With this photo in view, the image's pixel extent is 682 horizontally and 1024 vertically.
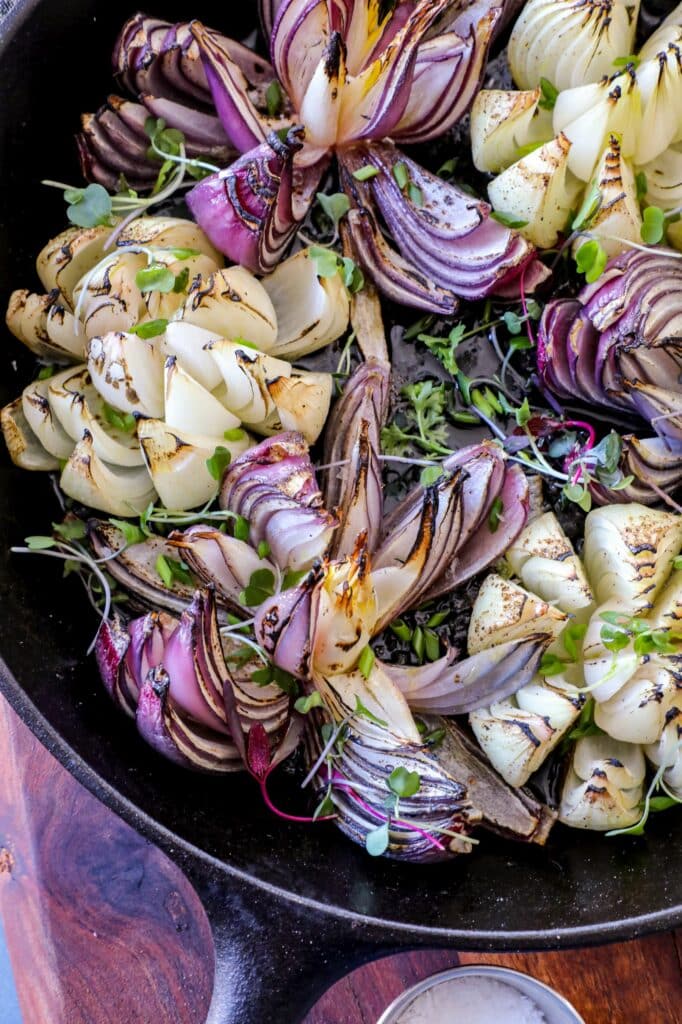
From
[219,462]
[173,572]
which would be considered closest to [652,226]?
[219,462]

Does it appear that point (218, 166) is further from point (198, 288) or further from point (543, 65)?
point (543, 65)

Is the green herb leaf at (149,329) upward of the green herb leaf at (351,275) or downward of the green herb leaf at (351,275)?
upward

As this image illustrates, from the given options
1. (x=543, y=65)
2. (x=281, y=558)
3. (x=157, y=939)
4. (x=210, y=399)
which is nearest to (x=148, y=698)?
(x=281, y=558)

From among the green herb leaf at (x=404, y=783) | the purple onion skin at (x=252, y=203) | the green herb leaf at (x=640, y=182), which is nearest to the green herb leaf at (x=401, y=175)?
the purple onion skin at (x=252, y=203)

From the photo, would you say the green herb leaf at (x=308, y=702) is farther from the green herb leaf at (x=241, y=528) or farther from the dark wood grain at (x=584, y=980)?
the dark wood grain at (x=584, y=980)

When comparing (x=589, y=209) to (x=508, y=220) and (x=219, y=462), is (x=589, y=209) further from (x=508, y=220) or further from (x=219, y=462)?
(x=219, y=462)

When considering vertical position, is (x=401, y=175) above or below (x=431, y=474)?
above
